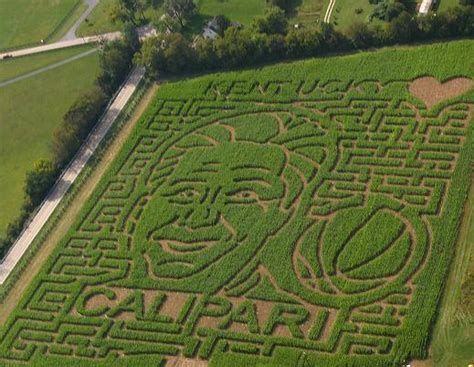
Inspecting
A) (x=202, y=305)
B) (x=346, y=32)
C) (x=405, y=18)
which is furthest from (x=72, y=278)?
(x=405, y=18)

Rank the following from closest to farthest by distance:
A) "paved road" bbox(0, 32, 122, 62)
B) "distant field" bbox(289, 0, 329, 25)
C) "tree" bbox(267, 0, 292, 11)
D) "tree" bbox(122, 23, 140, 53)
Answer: "distant field" bbox(289, 0, 329, 25)
"tree" bbox(267, 0, 292, 11)
"tree" bbox(122, 23, 140, 53)
"paved road" bbox(0, 32, 122, 62)

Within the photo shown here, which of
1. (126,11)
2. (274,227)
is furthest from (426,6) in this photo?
(126,11)

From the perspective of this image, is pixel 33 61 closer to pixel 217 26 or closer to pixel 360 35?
pixel 217 26

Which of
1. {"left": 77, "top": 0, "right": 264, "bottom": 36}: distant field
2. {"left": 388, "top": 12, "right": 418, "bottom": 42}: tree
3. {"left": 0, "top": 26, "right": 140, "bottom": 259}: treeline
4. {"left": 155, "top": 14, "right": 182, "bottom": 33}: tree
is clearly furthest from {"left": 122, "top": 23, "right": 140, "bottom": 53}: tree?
{"left": 388, "top": 12, "right": 418, "bottom": 42}: tree

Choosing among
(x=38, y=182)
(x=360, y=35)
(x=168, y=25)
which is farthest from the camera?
(x=168, y=25)

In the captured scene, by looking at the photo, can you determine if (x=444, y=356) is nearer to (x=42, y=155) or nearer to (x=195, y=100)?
(x=195, y=100)

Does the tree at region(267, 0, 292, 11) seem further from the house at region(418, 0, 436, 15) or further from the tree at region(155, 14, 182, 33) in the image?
the house at region(418, 0, 436, 15)
